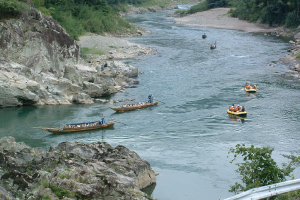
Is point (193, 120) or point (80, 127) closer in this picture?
point (80, 127)

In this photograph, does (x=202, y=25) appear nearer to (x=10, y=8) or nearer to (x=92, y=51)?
(x=92, y=51)

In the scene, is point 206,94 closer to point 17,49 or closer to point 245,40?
point 17,49

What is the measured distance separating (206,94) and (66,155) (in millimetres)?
25476

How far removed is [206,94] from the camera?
1736 inches

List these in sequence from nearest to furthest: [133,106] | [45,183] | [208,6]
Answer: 1. [45,183]
2. [133,106]
3. [208,6]

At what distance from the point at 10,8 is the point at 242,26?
63323 mm

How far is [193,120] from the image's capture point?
36.5m

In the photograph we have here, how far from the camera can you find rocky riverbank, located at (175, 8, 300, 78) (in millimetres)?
57713

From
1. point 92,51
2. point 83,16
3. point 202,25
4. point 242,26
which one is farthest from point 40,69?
point 202,25

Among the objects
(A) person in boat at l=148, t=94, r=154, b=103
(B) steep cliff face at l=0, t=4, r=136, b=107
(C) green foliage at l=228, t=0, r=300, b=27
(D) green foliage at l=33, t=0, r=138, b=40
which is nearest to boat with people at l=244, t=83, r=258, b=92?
(A) person in boat at l=148, t=94, r=154, b=103

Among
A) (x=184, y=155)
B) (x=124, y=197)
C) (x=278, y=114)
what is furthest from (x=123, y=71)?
(x=124, y=197)

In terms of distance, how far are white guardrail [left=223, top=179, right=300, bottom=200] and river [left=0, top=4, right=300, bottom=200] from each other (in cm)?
838

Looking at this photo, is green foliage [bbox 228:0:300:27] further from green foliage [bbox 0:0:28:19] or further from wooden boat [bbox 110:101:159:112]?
green foliage [bbox 0:0:28:19]

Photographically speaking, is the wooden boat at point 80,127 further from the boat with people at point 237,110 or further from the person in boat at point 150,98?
the boat with people at point 237,110
